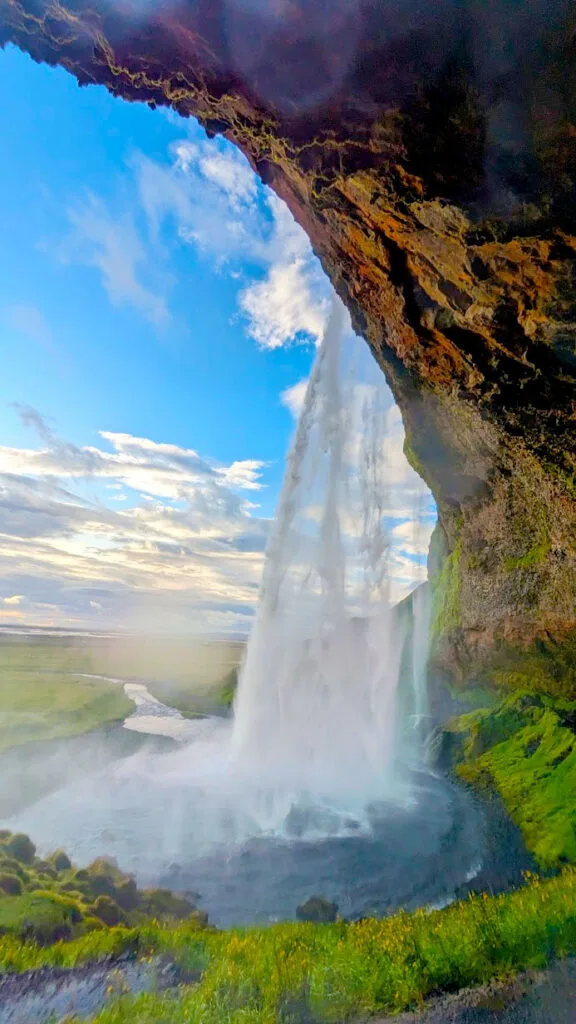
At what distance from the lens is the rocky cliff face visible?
27.2 ft

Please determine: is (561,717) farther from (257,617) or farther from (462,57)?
Result: (462,57)

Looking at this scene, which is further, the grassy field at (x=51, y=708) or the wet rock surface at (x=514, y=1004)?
the grassy field at (x=51, y=708)

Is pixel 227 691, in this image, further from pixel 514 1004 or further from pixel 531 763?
pixel 514 1004

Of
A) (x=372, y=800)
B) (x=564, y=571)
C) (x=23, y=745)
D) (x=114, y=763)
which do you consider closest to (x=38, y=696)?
(x=23, y=745)

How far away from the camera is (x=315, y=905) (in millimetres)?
11688

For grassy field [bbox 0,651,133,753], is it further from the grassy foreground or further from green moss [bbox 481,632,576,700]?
green moss [bbox 481,632,576,700]

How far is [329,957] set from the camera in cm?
834

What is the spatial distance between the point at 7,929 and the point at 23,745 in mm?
23522

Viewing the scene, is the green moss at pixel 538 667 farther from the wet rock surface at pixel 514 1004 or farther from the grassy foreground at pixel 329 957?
the wet rock surface at pixel 514 1004

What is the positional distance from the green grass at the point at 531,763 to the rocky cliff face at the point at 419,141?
11295 mm

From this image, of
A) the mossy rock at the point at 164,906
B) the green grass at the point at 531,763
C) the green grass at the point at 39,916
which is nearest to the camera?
the green grass at the point at 39,916

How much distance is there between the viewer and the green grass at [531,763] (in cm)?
1627

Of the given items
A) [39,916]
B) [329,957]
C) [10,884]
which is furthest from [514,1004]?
[10,884]

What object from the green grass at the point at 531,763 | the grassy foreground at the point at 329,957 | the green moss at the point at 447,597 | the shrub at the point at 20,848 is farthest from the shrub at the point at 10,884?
the green moss at the point at 447,597
